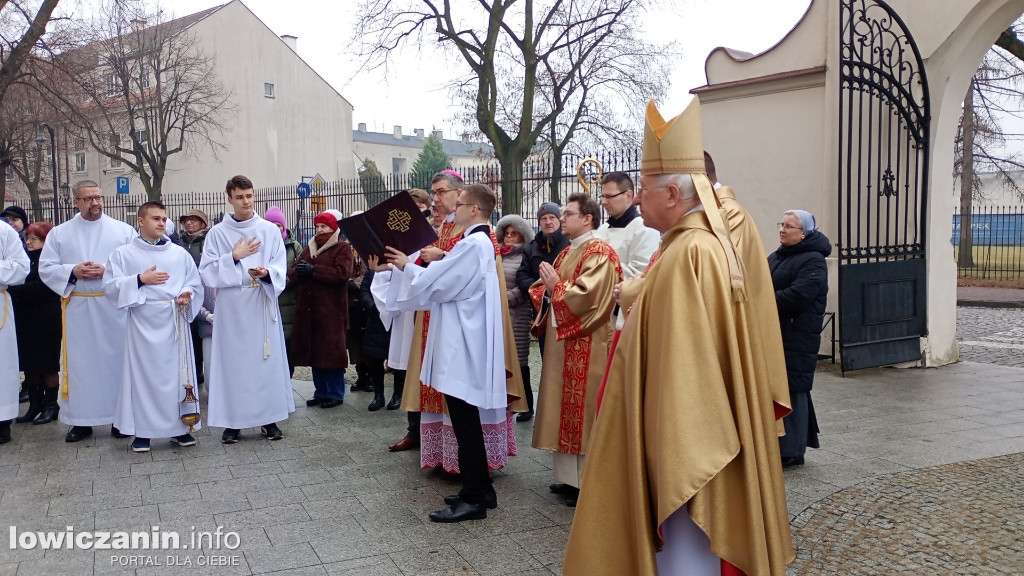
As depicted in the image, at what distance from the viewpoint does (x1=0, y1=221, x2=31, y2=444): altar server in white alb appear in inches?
263

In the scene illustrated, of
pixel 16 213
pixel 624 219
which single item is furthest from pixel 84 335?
pixel 624 219

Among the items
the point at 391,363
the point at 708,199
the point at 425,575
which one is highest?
the point at 708,199

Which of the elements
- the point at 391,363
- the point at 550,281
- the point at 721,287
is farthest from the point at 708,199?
the point at 391,363

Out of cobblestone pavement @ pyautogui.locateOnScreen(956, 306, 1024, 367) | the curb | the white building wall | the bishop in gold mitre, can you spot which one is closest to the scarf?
the bishop in gold mitre

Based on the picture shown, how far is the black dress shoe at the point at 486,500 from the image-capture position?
15.6 ft

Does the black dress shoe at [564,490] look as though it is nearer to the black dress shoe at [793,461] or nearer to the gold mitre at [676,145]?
the black dress shoe at [793,461]

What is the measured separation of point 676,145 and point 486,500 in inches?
104

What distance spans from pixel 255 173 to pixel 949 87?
35.5 metres

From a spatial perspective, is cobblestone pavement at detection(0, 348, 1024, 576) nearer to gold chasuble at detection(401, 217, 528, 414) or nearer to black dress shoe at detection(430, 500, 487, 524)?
black dress shoe at detection(430, 500, 487, 524)

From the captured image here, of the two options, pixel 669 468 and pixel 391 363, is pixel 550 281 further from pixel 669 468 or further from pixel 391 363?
pixel 391 363

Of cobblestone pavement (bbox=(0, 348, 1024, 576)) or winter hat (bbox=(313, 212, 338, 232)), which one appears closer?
cobblestone pavement (bbox=(0, 348, 1024, 576))

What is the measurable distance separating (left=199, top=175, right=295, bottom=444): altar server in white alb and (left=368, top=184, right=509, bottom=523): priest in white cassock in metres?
2.04

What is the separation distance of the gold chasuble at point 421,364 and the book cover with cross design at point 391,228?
0.24 meters

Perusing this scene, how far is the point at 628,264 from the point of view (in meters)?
5.47
